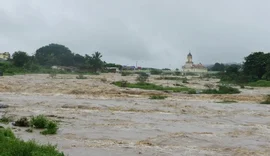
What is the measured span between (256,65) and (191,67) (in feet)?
340

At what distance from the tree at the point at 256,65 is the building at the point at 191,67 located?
91.0 m

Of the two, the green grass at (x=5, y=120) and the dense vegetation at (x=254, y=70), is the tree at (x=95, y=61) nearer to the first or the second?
A: the dense vegetation at (x=254, y=70)

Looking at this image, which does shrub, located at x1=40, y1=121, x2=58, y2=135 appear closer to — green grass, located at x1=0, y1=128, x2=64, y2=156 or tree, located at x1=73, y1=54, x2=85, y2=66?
green grass, located at x1=0, y1=128, x2=64, y2=156

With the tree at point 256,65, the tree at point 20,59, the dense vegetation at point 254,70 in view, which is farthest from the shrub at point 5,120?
the tree at point 20,59

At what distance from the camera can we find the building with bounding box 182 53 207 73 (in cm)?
18175

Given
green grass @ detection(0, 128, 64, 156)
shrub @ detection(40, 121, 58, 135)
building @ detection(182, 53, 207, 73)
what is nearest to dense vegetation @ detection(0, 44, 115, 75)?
building @ detection(182, 53, 207, 73)

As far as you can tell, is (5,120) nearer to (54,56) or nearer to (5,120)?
(5,120)

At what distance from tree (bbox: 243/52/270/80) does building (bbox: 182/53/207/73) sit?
9099cm

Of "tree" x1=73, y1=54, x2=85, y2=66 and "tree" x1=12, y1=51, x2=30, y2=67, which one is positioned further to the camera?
"tree" x1=73, y1=54, x2=85, y2=66

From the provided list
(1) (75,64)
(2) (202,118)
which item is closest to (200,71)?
(1) (75,64)

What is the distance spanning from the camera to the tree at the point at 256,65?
81438 mm

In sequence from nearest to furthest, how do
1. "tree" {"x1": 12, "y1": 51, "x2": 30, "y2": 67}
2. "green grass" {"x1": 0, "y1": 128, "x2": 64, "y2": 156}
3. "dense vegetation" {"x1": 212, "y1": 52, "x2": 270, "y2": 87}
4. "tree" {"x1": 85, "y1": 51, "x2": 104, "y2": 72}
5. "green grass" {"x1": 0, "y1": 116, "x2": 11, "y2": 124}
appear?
"green grass" {"x1": 0, "y1": 128, "x2": 64, "y2": 156} → "green grass" {"x1": 0, "y1": 116, "x2": 11, "y2": 124} → "dense vegetation" {"x1": 212, "y1": 52, "x2": 270, "y2": 87} → "tree" {"x1": 12, "y1": 51, "x2": 30, "y2": 67} → "tree" {"x1": 85, "y1": 51, "x2": 104, "y2": 72}

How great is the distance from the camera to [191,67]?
7352 inches

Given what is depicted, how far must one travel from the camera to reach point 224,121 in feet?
63.7
